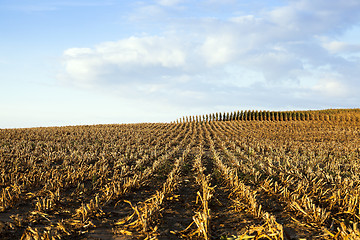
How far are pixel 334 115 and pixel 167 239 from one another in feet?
168

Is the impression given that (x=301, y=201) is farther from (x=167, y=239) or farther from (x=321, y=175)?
(x=321, y=175)

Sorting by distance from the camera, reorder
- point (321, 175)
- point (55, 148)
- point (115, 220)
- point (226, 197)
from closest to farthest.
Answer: point (115, 220) < point (226, 197) < point (321, 175) < point (55, 148)

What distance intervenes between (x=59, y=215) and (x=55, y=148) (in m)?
12.7

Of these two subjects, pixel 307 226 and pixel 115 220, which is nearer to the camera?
pixel 307 226

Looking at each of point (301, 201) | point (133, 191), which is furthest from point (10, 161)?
point (301, 201)

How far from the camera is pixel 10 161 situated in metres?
12.6

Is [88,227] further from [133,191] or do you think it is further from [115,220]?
[133,191]

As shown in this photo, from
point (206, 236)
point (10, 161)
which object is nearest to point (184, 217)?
point (206, 236)

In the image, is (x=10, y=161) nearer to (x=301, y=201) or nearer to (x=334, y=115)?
(x=301, y=201)

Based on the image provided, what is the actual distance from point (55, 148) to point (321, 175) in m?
15.8

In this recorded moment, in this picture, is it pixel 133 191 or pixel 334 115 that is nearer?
pixel 133 191

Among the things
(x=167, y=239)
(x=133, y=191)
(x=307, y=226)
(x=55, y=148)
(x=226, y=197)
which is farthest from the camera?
(x=55, y=148)

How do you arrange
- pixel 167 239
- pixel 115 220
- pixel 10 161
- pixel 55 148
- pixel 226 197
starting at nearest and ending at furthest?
pixel 167 239 < pixel 115 220 < pixel 226 197 < pixel 10 161 < pixel 55 148

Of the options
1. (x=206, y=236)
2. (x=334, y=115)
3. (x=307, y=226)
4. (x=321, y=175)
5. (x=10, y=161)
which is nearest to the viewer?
(x=206, y=236)
